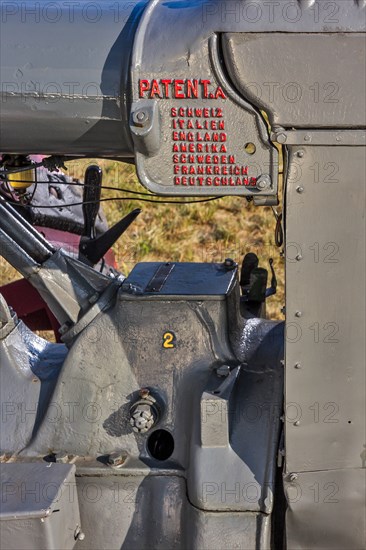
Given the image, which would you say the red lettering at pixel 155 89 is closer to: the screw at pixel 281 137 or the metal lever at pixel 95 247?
the screw at pixel 281 137

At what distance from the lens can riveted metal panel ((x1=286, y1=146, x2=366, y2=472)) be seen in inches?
114

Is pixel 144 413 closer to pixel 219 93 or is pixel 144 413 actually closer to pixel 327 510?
pixel 327 510

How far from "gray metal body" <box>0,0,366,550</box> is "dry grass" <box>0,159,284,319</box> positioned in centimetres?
345

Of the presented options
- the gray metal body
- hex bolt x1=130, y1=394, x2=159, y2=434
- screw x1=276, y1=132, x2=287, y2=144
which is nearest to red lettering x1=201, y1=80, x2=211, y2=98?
the gray metal body

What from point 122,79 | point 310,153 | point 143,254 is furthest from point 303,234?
point 143,254

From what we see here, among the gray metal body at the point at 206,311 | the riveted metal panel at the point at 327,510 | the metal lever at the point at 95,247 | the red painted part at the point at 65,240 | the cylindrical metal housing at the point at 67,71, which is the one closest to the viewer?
the gray metal body at the point at 206,311

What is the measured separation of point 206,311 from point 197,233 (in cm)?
400

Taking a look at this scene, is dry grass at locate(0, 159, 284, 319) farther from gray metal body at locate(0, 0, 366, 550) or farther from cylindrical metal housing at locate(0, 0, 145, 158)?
cylindrical metal housing at locate(0, 0, 145, 158)

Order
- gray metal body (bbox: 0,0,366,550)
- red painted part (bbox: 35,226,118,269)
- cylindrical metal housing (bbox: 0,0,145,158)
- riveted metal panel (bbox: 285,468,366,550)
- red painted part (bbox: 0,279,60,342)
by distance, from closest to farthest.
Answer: gray metal body (bbox: 0,0,366,550) < cylindrical metal housing (bbox: 0,0,145,158) < riveted metal panel (bbox: 285,468,366,550) < red painted part (bbox: 0,279,60,342) < red painted part (bbox: 35,226,118,269)

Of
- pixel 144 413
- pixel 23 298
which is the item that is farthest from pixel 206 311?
pixel 23 298

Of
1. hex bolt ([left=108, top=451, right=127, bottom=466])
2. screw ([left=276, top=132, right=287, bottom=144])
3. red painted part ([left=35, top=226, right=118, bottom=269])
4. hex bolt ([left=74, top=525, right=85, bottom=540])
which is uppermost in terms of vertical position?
screw ([left=276, top=132, right=287, bottom=144])

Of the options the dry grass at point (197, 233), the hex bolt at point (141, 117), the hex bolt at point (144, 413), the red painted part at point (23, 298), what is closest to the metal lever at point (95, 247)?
the red painted part at point (23, 298)

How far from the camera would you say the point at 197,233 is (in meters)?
7.43

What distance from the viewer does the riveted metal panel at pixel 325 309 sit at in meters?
2.88
